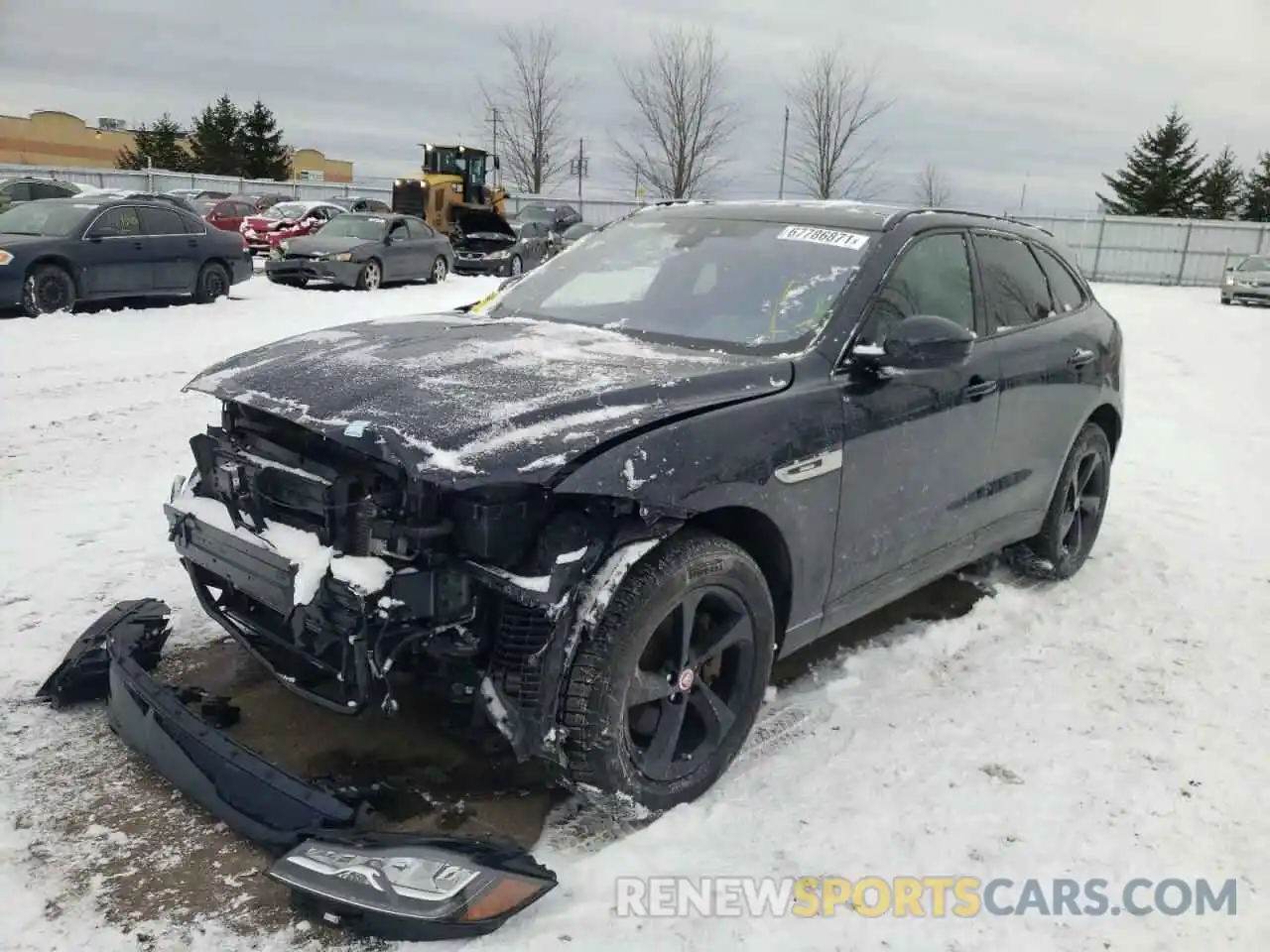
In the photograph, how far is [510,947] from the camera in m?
2.41

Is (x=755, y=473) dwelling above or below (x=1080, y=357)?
below

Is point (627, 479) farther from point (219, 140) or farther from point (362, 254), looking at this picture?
point (219, 140)

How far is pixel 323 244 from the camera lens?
17.6 meters

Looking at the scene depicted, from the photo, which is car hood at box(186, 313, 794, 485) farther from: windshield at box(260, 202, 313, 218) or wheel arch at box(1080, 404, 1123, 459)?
windshield at box(260, 202, 313, 218)

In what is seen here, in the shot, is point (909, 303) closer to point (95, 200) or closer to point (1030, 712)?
point (1030, 712)

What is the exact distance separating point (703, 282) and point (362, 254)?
48.7ft

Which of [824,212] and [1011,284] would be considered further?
[1011,284]

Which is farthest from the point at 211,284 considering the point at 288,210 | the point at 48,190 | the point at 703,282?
the point at 703,282

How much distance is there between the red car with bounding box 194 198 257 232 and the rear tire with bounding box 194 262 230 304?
11.0 metres

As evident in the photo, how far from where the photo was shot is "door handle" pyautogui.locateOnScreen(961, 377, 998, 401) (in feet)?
13.1

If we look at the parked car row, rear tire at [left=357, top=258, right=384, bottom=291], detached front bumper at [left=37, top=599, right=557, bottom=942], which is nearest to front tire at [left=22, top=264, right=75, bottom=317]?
the parked car row

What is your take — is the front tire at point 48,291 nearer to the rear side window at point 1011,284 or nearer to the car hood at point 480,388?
the car hood at point 480,388

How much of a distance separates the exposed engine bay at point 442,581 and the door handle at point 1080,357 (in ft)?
9.54

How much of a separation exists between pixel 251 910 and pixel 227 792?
352 millimetres
